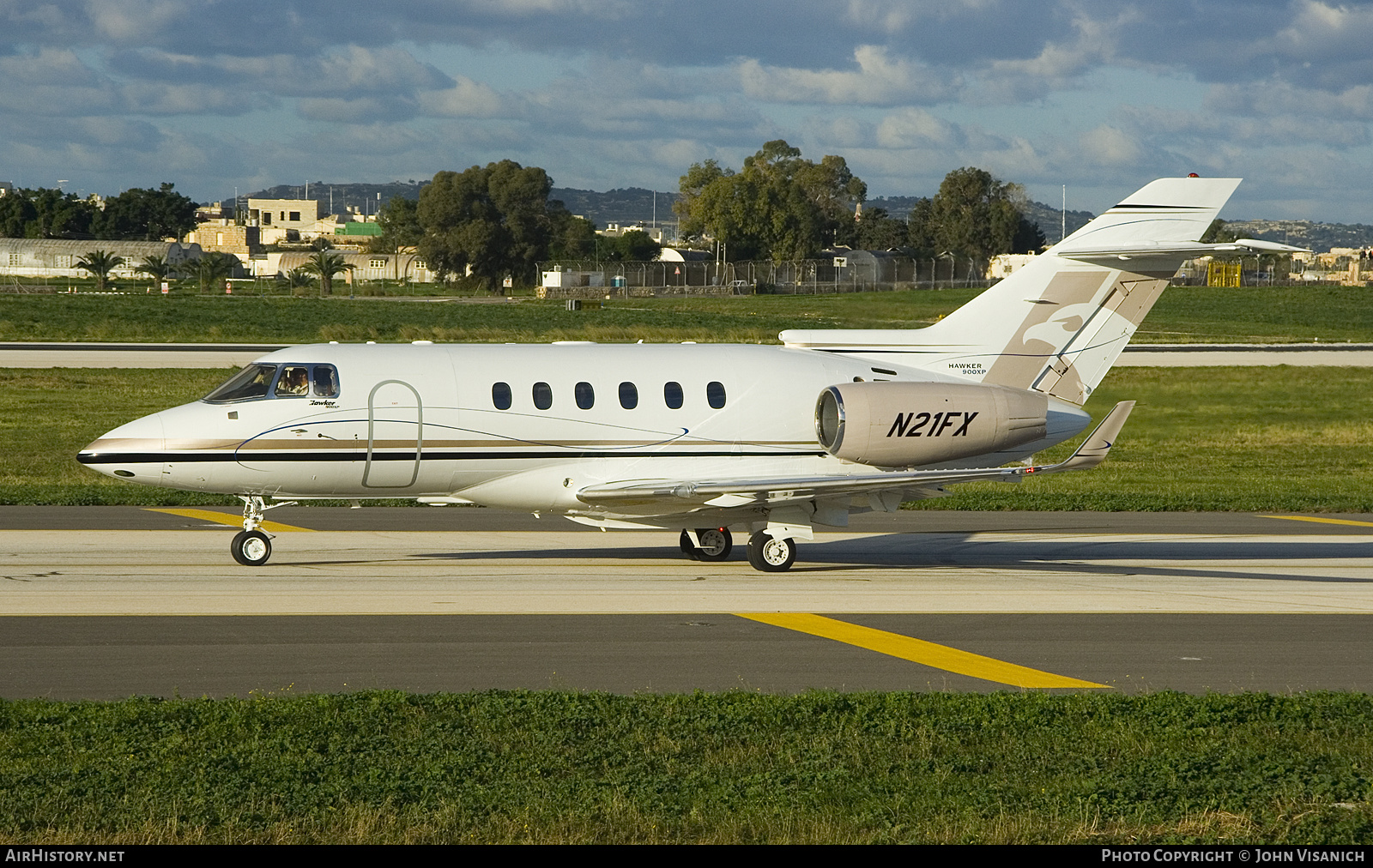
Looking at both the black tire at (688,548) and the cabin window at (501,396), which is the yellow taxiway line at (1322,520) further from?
the cabin window at (501,396)

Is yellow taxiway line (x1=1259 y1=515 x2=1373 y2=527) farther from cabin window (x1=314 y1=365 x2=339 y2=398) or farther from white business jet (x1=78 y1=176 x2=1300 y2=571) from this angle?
cabin window (x1=314 y1=365 x2=339 y2=398)

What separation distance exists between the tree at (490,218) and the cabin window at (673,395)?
123 m

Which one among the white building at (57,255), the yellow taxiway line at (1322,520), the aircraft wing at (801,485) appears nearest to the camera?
the aircraft wing at (801,485)

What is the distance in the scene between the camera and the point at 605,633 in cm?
1625

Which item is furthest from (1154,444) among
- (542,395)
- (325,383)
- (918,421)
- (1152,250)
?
(325,383)

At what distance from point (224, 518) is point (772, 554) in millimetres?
10063

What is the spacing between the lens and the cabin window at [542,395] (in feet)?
66.9

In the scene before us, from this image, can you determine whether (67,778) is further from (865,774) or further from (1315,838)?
(1315,838)

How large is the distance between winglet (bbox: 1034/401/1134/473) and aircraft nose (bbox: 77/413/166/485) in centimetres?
1155

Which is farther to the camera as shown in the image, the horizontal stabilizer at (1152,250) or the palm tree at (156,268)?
the palm tree at (156,268)

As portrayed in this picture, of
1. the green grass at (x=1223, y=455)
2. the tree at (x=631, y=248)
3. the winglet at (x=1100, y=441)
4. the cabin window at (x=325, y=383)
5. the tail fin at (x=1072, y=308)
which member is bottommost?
the green grass at (x=1223, y=455)

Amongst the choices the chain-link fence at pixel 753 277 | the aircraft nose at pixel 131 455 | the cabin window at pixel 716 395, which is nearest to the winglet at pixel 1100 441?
the cabin window at pixel 716 395

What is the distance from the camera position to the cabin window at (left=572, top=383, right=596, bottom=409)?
20.5 meters
